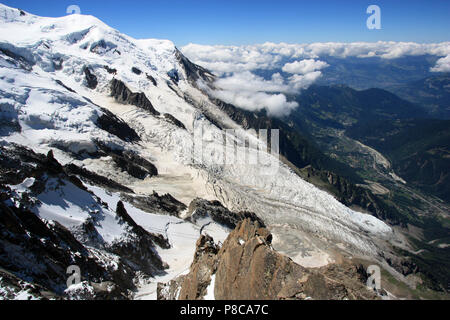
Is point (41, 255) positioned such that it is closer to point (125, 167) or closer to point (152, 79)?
point (125, 167)

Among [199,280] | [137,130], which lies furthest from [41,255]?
[137,130]

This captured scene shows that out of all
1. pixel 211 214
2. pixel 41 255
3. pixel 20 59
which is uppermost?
pixel 20 59

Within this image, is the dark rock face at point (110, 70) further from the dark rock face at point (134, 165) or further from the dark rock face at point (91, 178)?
the dark rock face at point (91, 178)

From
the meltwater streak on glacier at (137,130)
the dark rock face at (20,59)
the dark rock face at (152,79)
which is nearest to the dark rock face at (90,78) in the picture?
the meltwater streak on glacier at (137,130)
